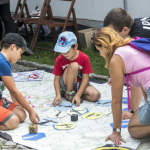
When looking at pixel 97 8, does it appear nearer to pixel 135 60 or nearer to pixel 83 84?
pixel 83 84

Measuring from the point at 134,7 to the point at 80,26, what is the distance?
4.88ft

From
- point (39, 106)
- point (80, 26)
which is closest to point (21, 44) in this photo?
point (39, 106)

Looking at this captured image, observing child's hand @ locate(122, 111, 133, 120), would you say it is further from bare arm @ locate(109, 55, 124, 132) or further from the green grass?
the green grass

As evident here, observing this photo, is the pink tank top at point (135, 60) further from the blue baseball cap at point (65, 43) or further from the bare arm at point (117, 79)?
the blue baseball cap at point (65, 43)

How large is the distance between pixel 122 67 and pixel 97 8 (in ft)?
13.2

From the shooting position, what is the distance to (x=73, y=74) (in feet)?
9.11

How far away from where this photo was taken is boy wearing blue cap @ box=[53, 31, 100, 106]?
8.90ft

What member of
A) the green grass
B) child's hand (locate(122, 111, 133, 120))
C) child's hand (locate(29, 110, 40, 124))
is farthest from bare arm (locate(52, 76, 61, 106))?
the green grass

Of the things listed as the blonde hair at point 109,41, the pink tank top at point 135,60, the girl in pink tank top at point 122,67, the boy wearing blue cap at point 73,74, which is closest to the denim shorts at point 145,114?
the girl in pink tank top at point 122,67

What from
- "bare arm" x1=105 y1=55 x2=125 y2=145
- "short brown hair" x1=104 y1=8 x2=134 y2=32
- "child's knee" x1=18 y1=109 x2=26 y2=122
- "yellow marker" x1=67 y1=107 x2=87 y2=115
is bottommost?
"yellow marker" x1=67 y1=107 x2=87 y2=115

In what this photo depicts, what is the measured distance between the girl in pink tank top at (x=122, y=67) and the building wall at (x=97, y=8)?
311cm

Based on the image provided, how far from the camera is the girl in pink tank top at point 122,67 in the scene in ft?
5.67

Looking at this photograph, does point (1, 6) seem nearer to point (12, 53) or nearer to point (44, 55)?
point (44, 55)

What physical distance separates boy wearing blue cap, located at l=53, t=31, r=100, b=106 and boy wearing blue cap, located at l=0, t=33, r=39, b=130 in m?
0.49
